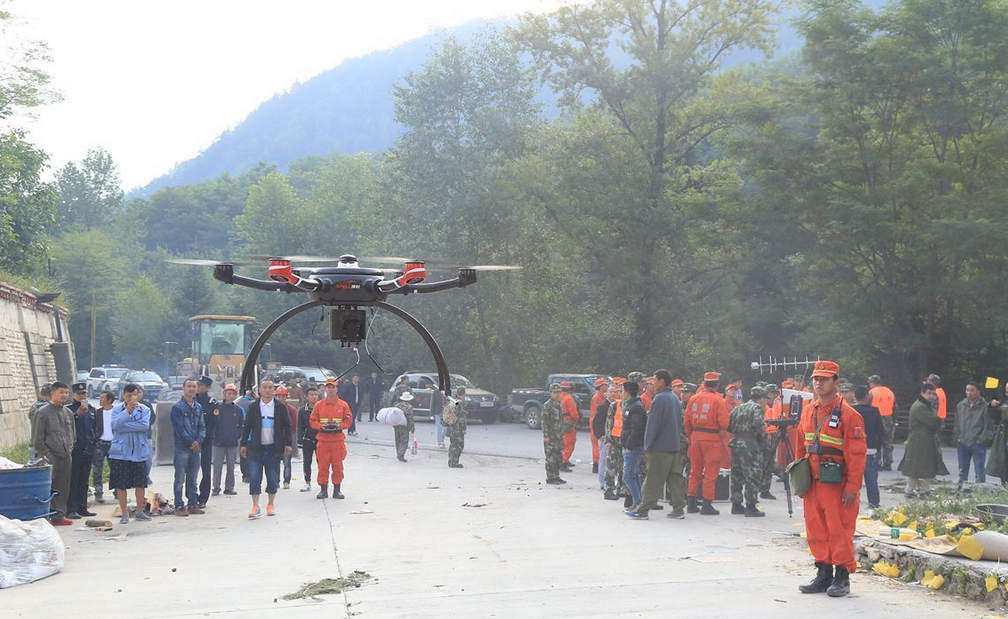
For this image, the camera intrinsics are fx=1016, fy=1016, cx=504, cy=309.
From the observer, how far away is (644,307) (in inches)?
1464

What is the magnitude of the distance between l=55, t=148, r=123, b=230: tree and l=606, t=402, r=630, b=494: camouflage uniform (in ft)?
364

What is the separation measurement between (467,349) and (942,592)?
1453 inches

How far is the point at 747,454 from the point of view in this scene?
13.7 metres

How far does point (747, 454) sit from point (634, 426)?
1555 mm

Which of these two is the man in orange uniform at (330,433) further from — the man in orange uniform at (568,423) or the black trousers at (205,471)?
the man in orange uniform at (568,423)

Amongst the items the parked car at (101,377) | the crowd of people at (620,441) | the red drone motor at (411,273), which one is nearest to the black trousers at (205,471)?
the crowd of people at (620,441)

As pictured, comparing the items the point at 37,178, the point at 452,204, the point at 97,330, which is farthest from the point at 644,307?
the point at 97,330

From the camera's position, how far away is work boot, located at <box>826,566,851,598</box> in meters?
8.61

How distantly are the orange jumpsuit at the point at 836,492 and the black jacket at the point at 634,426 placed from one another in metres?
4.88

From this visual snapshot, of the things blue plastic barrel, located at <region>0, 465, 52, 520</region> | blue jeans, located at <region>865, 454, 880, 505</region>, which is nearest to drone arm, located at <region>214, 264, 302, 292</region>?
blue plastic barrel, located at <region>0, 465, 52, 520</region>

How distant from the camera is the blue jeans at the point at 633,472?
45.6 ft

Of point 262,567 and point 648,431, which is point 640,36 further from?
point 262,567

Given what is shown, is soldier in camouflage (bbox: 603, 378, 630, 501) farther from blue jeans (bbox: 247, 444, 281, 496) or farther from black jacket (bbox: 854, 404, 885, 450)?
blue jeans (bbox: 247, 444, 281, 496)

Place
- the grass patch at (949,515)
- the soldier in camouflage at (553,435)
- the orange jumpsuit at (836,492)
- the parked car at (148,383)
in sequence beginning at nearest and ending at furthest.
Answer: the orange jumpsuit at (836,492)
the grass patch at (949,515)
the soldier in camouflage at (553,435)
the parked car at (148,383)
